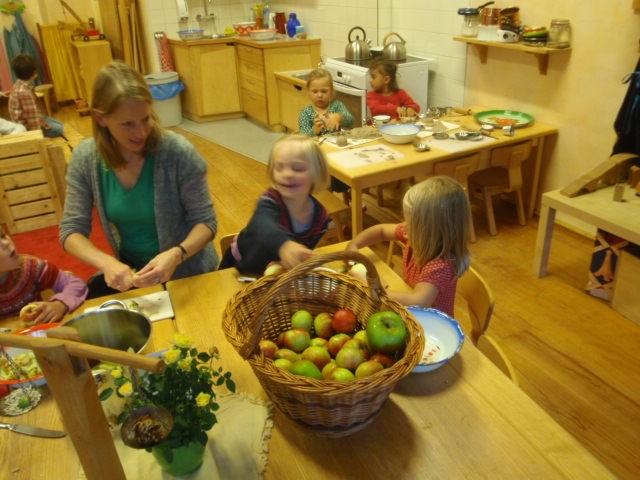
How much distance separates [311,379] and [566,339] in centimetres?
185

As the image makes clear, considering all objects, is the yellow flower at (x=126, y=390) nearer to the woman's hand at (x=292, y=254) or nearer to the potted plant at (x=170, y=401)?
the potted plant at (x=170, y=401)

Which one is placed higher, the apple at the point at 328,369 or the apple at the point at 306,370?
the apple at the point at 306,370

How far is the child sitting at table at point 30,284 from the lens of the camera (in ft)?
4.58

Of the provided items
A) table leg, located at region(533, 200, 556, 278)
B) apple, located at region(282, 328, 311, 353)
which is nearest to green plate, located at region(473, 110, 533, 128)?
table leg, located at region(533, 200, 556, 278)

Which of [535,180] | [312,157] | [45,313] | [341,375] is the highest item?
[312,157]

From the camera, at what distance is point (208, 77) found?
5547 mm

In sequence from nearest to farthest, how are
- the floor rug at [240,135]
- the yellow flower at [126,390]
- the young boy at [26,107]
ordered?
the yellow flower at [126,390]
the young boy at [26,107]
the floor rug at [240,135]

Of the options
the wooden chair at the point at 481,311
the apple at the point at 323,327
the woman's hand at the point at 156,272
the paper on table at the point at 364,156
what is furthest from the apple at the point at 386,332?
the paper on table at the point at 364,156

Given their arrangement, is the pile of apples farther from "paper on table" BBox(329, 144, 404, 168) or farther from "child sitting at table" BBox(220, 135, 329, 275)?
"paper on table" BBox(329, 144, 404, 168)

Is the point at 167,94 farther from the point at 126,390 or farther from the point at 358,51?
the point at 126,390

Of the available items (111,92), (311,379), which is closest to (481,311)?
(311,379)

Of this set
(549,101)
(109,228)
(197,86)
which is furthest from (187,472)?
(197,86)

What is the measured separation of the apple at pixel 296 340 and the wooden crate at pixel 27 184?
10.2ft

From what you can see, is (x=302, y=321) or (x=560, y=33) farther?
(x=560, y=33)
